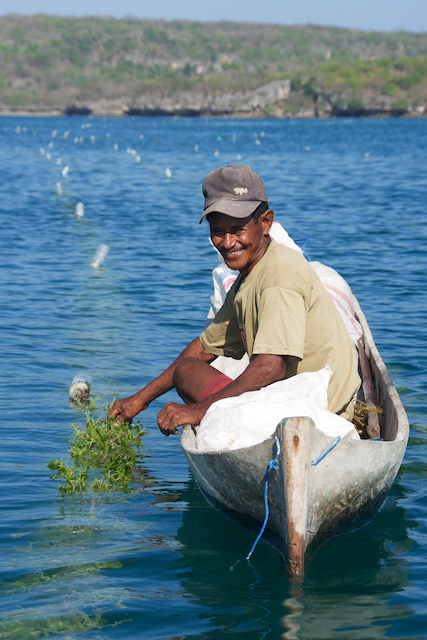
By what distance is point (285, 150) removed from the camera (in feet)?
174

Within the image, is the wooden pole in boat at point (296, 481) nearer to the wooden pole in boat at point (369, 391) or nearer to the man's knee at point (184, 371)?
the man's knee at point (184, 371)

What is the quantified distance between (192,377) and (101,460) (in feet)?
4.92

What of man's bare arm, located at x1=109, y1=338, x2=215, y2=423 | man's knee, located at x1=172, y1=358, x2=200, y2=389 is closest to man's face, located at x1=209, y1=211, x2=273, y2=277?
man's knee, located at x1=172, y1=358, x2=200, y2=389

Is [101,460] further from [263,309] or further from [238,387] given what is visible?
[263,309]

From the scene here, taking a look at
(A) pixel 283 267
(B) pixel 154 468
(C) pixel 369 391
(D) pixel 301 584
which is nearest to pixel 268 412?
(A) pixel 283 267

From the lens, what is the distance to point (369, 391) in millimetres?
6578

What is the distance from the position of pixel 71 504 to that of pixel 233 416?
6.45 ft

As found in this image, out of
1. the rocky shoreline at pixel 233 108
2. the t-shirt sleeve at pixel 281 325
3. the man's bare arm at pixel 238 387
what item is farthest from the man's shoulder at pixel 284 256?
the rocky shoreline at pixel 233 108

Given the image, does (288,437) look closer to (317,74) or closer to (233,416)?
(233,416)

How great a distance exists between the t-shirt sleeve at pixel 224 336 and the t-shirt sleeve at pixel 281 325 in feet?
3.09

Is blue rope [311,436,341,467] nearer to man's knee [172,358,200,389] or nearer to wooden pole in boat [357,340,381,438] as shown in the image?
man's knee [172,358,200,389]

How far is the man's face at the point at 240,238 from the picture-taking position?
4.46 meters

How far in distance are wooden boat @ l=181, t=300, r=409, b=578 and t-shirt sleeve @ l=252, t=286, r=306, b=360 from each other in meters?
0.48

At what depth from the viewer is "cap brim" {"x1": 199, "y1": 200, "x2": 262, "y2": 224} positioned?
4.32m
